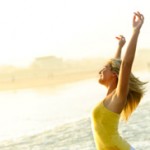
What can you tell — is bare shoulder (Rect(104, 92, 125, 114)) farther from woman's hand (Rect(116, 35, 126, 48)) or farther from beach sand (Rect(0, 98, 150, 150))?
beach sand (Rect(0, 98, 150, 150))

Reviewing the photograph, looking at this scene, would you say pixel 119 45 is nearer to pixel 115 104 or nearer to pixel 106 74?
pixel 106 74

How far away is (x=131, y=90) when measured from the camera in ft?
10.6

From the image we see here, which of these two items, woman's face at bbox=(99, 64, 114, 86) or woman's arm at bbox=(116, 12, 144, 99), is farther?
woman's face at bbox=(99, 64, 114, 86)

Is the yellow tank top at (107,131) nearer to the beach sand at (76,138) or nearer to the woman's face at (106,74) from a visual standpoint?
the woman's face at (106,74)

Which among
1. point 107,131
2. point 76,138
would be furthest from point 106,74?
point 76,138

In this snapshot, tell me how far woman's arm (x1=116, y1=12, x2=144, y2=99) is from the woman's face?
205 mm

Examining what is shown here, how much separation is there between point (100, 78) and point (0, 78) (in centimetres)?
7635

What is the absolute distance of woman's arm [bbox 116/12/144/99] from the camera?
9.84 ft

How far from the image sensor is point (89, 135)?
9.80 metres

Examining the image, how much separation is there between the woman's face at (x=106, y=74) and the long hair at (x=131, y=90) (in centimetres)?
3

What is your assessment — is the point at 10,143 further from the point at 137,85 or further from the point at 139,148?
the point at 137,85

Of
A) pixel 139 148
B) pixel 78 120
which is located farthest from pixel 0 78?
pixel 139 148

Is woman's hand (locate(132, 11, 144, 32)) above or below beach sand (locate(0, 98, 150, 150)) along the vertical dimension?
above

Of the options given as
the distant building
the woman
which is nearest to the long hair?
A: the woman
